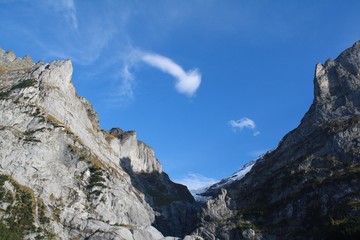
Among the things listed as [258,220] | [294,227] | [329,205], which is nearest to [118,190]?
[258,220]

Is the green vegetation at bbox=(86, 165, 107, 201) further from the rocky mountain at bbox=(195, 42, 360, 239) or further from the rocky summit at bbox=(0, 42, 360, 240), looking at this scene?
the rocky mountain at bbox=(195, 42, 360, 239)

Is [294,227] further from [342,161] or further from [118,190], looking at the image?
[118,190]

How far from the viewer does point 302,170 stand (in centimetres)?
19588

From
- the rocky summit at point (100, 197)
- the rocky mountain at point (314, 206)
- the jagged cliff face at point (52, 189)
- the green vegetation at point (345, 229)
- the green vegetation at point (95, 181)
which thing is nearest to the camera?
the green vegetation at point (345, 229)

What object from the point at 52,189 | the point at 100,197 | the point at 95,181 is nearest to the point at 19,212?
the point at 52,189

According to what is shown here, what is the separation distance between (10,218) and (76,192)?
3416 centimetres

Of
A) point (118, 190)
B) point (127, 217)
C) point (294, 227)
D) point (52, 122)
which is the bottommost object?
point (294, 227)

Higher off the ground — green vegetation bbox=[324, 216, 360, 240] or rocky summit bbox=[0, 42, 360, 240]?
rocky summit bbox=[0, 42, 360, 240]

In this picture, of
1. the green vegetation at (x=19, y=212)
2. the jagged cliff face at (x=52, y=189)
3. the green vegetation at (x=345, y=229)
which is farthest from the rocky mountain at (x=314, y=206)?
the green vegetation at (x=19, y=212)

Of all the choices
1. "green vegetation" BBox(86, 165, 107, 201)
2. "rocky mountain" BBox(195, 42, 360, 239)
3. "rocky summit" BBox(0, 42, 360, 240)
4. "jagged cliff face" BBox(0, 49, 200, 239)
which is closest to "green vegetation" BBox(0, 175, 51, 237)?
"jagged cliff face" BBox(0, 49, 200, 239)

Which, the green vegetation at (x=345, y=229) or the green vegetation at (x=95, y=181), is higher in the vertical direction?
the green vegetation at (x=95, y=181)

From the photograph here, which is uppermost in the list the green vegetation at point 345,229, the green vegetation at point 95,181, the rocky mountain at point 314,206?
the green vegetation at point 95,181

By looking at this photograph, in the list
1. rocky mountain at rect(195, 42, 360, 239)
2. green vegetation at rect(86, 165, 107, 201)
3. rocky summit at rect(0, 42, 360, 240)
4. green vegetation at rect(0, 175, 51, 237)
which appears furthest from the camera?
green vegetation at rect(86, 165, 107, 201)

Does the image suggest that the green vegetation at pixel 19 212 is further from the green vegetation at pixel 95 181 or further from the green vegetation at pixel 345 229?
the green vegetation at pixel 345 229
